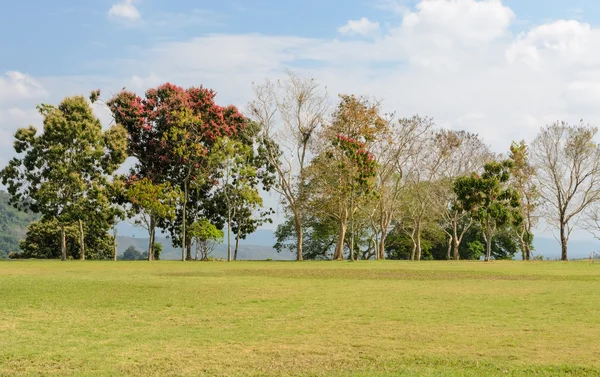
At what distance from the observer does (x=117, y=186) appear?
190ft

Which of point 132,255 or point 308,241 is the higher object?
point 308,241

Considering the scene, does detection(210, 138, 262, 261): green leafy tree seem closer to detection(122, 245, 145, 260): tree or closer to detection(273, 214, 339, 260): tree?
detection(273, 214, 339, 260): tree

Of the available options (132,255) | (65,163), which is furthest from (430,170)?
(132,255)

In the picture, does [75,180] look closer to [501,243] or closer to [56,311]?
[56,311]

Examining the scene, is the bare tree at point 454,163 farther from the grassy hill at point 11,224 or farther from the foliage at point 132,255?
the grassy hill at point 11,224

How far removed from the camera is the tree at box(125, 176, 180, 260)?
2317 inches

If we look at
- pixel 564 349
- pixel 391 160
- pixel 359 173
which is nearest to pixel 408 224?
pixel 391 160

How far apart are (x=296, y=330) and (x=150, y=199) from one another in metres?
43.9

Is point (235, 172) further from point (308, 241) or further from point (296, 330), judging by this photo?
point (296, 330)

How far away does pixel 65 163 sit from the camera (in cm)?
5497

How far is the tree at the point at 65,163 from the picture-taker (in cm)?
5469

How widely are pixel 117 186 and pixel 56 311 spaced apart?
3873 cm

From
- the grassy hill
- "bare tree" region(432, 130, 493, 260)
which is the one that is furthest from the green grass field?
the grassy hill

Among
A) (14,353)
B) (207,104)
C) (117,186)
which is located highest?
(207,104)
